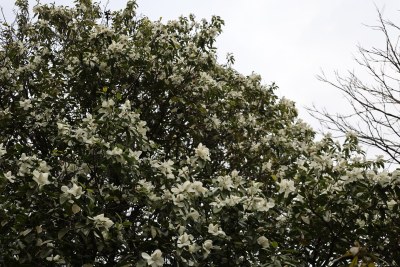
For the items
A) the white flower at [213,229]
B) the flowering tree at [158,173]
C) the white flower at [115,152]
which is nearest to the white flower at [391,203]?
the flowering tree at [158,173]

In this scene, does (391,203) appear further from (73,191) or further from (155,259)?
(73,191)

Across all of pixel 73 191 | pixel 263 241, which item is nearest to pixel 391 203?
pixel 263 241

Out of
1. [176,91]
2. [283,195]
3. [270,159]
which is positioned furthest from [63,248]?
[270,159]

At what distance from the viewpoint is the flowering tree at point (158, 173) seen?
4055mm

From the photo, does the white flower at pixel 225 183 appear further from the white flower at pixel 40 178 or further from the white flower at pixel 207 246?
the white flower at pixel 40 178

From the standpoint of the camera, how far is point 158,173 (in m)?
4.70

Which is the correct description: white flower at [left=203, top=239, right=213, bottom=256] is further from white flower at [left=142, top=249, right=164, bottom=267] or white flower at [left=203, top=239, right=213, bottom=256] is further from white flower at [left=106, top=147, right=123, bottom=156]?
white flower at [left=106, top=147, right=123, bottom=156]

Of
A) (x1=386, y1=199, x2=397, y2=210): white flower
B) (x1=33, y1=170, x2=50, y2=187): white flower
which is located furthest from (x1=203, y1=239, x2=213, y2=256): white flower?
(x1=386, y1=199, x2=397, y2=210): white flower

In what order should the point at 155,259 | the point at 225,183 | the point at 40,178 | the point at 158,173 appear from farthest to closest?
the point at 158,173 → the point at 225,183 → the point at 40,178 → the point at 155,259

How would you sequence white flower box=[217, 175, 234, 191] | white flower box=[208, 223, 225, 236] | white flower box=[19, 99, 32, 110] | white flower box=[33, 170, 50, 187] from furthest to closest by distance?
white flower box=[19, 99, 32, 110] < white flower box=[217, 175, 234, 191] < white flower box=[208, 223, 225, 236] < white flower box=[33, 170, 50, 187]

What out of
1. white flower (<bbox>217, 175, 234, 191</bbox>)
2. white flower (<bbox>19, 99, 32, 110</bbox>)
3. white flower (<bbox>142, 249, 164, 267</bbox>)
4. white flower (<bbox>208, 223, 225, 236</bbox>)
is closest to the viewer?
white flower (<bbox>142, 249, 164, 267</bbox>)

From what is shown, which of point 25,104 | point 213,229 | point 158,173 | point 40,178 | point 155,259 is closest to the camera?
point 155,259

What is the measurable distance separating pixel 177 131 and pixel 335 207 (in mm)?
3158

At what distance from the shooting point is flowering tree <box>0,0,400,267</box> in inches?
160
